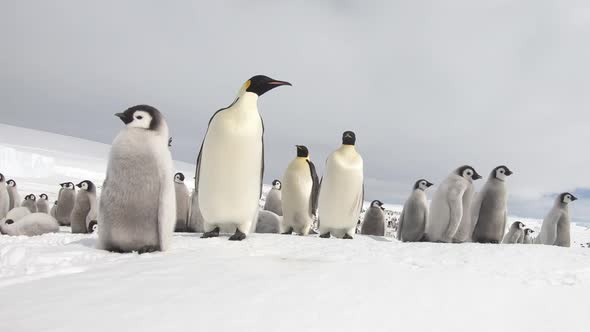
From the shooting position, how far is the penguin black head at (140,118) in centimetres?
378

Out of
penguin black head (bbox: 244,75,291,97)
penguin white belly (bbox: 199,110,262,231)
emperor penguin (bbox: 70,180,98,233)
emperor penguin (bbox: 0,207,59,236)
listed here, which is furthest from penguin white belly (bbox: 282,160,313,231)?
emperor penguin (bbox: 0,207,59,236)

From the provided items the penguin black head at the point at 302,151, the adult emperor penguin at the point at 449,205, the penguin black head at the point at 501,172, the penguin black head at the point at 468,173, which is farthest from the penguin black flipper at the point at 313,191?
the penguin black head at the point at 501,172

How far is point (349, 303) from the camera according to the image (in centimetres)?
186

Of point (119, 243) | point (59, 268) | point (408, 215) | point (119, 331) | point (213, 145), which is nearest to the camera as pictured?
point (119, 331)

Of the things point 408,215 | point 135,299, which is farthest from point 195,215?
point 135,299

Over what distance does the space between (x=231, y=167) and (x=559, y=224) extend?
320 inches

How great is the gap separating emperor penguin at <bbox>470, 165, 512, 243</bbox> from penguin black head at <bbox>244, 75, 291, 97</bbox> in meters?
4.46

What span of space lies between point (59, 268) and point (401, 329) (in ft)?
7.08

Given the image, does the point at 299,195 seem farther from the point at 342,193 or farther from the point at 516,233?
the point at 516,233

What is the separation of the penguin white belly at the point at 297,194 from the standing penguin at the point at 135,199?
146 inches

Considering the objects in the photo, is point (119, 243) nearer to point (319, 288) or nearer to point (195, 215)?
point (319, 288)

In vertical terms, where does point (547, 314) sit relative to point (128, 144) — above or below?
below

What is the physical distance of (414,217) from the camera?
24.2ft

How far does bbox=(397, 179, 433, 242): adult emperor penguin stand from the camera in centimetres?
732
